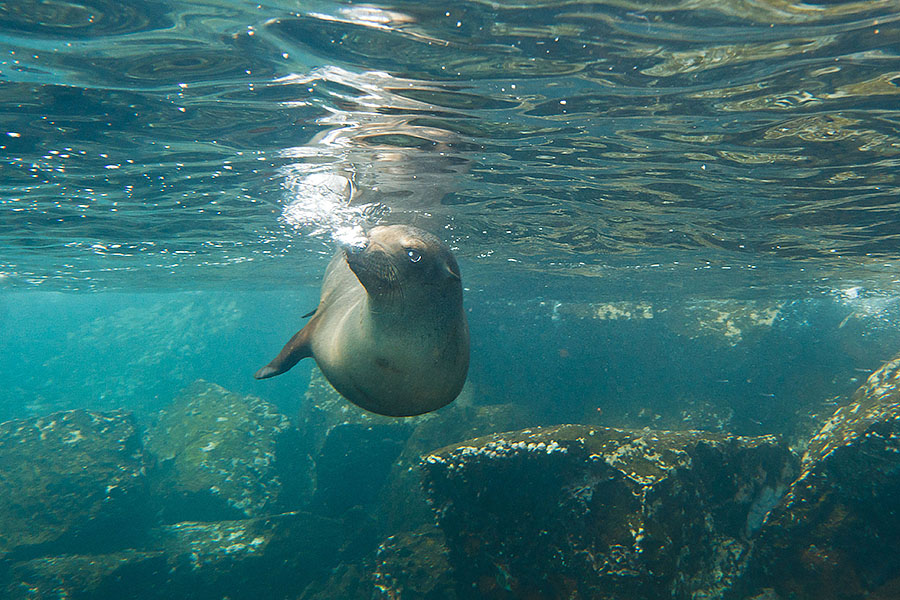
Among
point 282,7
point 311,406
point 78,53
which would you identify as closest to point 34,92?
point 78,53

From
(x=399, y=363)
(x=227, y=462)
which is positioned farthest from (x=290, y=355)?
(x=227, y=462)

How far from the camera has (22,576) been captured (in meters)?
9.99

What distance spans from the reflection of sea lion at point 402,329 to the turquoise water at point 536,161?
10.2 ft

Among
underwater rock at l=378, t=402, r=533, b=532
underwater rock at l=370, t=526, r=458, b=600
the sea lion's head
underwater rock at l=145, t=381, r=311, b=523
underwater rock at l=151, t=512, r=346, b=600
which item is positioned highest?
the sea lion's head

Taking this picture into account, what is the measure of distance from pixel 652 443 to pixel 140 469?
16.0m

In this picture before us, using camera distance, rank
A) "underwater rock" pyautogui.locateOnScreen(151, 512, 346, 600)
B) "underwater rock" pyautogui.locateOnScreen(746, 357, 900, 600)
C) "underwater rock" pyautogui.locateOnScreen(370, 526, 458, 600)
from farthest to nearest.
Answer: "underwater rock" pyautogui.locateOnScreen(151, 512, 346, 600), "underwater rock" pyautogui.locateOnScreen(370, 526, 458, 600), "underwater rock" pyautogui.locateOnScreen(746, 357, 900, 600)

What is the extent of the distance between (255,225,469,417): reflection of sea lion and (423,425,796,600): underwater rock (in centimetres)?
390

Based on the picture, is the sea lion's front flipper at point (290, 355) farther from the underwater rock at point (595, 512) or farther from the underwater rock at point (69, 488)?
the underwater rock at point (69, 488)

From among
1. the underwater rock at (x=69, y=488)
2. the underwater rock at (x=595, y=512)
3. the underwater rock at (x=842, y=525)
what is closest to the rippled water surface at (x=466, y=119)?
the underwater rock at (x=842, y=525)

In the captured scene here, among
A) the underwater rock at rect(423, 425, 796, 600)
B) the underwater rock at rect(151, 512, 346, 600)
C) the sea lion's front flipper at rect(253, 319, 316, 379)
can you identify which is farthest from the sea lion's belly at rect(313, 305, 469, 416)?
the underwater rock at rect(151, 512, 346, 600)

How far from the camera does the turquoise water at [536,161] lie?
5.11m

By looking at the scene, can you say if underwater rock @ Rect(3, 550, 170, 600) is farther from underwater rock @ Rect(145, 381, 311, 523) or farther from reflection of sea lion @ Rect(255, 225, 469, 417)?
reflection of sea lion @ Rect(255, 225, 469, 417)

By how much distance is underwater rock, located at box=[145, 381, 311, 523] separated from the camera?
15.4 m

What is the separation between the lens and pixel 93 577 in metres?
10.0
